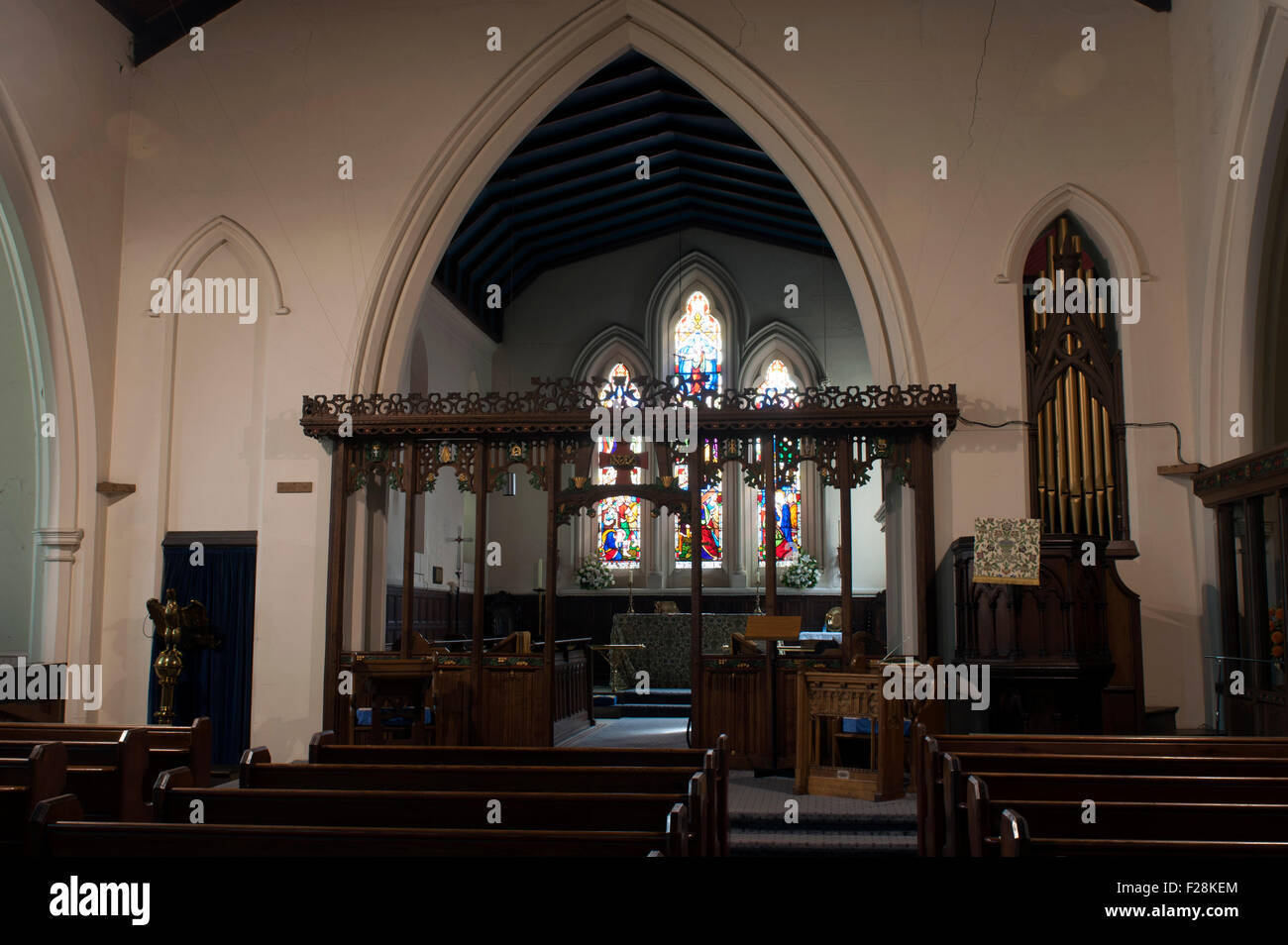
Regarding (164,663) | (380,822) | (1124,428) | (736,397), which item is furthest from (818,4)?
(380,822)

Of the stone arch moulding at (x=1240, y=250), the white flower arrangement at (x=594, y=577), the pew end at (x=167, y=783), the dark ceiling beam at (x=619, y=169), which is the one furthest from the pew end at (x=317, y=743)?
the white flower arrangement at (x=594, y=577)

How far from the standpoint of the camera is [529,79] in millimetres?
8922

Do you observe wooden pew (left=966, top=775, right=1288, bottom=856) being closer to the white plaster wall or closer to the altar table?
the white plaster wall

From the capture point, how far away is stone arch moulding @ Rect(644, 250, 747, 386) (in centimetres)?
1548

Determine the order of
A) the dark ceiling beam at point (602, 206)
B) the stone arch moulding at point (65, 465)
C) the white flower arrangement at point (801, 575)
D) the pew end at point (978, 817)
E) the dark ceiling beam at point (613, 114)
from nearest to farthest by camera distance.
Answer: the pew end at point (978, 817)
the stone arch moulding at point (65, 465)
the dark ceiling beam at point (613, 114)
the dark ceiling beam at point (602, 206)
the white flower arrangement at point (801, 575)

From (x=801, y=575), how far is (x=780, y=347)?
3101 millimetres

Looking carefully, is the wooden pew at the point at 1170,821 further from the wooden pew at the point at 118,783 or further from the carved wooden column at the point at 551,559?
the carved wooden column at the point at 551,559

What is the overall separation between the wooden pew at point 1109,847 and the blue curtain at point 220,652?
22.4ft

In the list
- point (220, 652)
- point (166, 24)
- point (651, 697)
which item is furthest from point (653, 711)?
point (166, 24)

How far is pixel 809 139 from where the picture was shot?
8.61m

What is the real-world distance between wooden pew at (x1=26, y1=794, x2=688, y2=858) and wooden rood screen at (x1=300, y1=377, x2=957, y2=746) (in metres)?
5.05

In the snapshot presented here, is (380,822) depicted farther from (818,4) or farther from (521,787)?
(818,4)

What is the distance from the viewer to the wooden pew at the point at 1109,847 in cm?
260

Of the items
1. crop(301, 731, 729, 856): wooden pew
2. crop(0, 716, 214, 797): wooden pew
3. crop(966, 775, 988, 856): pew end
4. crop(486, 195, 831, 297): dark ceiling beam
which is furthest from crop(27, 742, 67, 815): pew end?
crop(486, 195, 831, 297): dark ceiling beam
